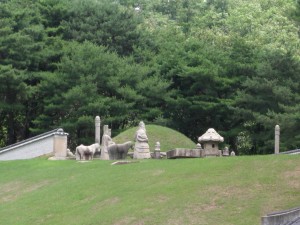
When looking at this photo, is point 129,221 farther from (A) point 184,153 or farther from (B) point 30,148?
(B) point 30,148

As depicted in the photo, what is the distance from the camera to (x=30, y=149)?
4144cm

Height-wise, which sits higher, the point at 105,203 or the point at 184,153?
the point at 184,153

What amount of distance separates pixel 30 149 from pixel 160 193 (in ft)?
59.4

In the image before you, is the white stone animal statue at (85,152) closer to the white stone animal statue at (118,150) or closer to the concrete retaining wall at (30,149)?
the white stone animal statue at (118,150)

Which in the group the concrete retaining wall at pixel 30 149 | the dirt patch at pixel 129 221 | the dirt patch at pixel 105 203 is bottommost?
the dirt patch at pixel 129 221

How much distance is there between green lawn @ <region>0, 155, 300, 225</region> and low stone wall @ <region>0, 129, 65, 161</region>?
9.20 metres

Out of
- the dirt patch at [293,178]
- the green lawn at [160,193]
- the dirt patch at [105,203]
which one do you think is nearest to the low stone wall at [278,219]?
the green lawn at [160,193]

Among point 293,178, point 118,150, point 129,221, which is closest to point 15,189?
point 118,150

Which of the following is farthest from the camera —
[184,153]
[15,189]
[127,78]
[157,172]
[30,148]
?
[127,78]

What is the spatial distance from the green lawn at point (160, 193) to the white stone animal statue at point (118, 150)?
6.55 ft

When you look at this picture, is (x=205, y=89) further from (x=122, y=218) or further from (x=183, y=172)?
(x=122, y=218)

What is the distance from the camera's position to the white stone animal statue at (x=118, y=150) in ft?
111

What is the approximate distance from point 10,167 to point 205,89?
16218 millimetres

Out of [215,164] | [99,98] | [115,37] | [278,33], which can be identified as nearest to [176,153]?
[215,164]
